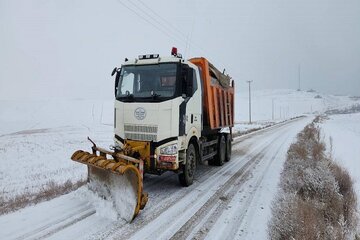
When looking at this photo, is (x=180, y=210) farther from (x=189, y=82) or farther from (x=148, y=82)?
(x=148, y=82)

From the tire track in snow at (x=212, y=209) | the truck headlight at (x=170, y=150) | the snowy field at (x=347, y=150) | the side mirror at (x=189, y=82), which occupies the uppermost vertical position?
the side mirror at (x=189, y=82)

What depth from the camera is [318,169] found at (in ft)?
29.8

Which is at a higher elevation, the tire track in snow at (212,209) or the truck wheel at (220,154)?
the truck wheel at (220,154)

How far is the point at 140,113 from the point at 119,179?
2012 millimetres

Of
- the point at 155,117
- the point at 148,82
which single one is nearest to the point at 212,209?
the point at 155,117

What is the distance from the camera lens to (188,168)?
25.6ft

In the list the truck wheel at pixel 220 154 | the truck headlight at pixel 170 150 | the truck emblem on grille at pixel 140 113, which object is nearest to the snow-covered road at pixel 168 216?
the truck headlight at pixel 170 150

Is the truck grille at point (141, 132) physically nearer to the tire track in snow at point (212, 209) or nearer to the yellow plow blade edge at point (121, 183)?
the yellow plow blade edge at point (121, 183)

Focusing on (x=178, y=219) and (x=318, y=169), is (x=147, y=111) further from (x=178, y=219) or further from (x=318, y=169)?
(x=318, y=169)

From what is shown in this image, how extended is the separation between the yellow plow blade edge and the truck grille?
1087 millimetres

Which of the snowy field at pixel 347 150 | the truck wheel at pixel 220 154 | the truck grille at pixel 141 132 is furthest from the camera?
the snowy field at pixel 347 150

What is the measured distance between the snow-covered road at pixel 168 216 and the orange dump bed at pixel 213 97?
2.29 meters

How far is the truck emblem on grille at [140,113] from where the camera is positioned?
7133 millimetres

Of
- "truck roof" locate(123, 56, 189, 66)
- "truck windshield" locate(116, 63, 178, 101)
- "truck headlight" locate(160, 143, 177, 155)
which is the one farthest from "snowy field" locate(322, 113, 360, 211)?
"truck roof" locate(123, 56, 189, 66)
